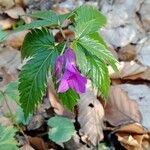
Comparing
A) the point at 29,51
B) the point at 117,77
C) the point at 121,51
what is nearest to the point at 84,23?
the point at 29,51

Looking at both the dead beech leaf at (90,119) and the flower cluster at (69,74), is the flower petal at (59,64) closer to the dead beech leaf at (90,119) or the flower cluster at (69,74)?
the flower cluster at (69,74)

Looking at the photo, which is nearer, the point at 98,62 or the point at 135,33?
the point at 98,62

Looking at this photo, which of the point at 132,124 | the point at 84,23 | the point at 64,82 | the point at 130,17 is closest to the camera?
the point at 64,82

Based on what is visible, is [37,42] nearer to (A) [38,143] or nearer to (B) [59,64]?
(B) [59,64]

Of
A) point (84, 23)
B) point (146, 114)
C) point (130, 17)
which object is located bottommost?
point (146, 114)

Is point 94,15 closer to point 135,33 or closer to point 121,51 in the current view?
point 121,51

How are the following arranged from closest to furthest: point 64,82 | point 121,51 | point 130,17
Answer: point 64,82 → point 121,51 → point 130,17

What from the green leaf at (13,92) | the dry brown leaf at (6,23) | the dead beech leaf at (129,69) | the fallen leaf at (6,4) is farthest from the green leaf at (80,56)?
the fallen leaf at (6,4)

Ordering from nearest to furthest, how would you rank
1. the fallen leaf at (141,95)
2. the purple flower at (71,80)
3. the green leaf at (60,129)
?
the purple flower at (71,80)
the green leaf at (60,129)
the fallen leaf at (141,95)
